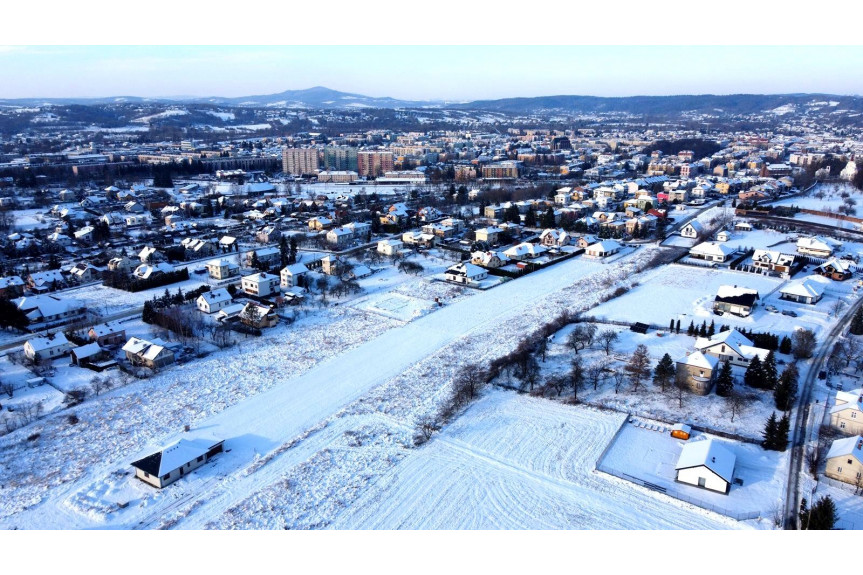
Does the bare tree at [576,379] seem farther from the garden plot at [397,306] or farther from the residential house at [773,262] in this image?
the residential house at [773,262]

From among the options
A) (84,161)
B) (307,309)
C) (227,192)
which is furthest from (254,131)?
(307,309)

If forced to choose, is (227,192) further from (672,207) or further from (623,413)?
(623,413)

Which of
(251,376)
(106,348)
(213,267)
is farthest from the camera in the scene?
(213,267)

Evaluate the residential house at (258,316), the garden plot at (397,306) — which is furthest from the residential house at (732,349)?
the residential house at (258,316)

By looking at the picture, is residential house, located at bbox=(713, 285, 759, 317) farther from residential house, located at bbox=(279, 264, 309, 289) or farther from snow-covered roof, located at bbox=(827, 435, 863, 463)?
residential house, located at bbox=(279, 264, 309, 289)

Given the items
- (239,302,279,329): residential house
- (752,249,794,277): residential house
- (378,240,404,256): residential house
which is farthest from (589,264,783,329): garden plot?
(378,240,404,256): residential house

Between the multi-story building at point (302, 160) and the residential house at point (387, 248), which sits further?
the multi-story building at point (302, 160)
